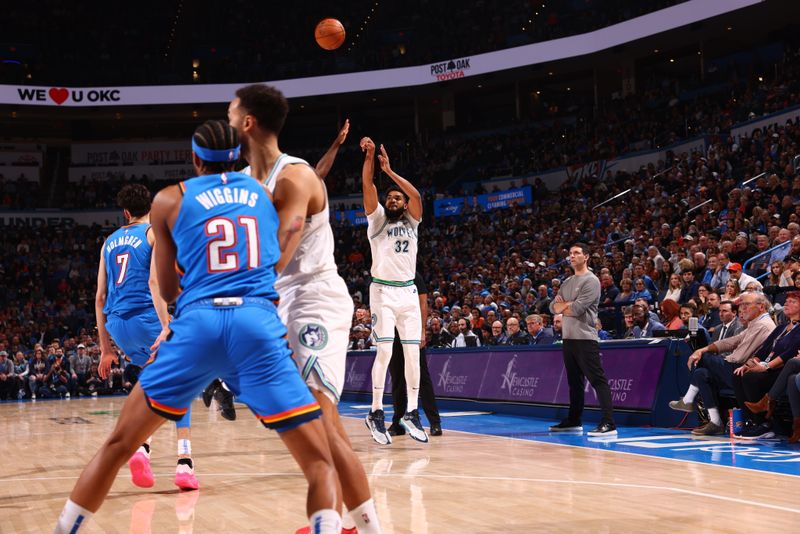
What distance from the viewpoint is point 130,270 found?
6191 mm

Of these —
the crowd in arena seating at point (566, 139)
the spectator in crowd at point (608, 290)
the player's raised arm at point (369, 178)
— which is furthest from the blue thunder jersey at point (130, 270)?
the crowd in arena seating at point (566, 139)

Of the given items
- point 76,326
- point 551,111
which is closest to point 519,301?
point 76,326

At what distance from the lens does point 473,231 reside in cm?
2727

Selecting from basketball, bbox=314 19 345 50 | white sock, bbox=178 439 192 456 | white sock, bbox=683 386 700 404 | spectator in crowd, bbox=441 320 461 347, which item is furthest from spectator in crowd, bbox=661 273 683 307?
white sock, bbox=178 439 192 456

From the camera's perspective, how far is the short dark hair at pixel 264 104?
139 inches

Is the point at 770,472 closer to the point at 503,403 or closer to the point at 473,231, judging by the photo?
the point at 503,403

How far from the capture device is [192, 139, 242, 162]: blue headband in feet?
10.9

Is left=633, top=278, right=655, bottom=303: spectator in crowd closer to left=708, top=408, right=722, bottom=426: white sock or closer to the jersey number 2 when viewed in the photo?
left=708, top=408, right=722, bottom=426: white sock

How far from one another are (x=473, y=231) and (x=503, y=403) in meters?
15.8

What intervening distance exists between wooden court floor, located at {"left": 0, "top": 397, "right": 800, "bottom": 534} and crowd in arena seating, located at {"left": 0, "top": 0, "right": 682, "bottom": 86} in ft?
89.5

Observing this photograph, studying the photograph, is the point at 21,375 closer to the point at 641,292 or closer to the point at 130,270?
the point at 641,292

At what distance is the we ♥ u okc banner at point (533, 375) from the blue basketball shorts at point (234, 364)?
23.9 feet

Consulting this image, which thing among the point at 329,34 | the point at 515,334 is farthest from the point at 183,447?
the point at 329,34

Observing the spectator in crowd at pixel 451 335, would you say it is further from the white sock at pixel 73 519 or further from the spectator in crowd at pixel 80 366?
the white sock at pixel 73 519
